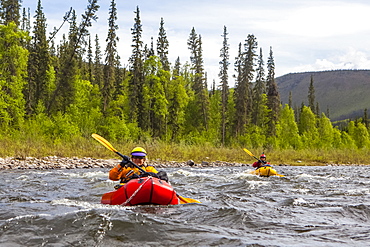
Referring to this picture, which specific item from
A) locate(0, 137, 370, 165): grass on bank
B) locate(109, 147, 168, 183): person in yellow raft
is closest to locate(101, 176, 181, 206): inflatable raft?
locate(109, 147, 168, 183): person in yellow raft

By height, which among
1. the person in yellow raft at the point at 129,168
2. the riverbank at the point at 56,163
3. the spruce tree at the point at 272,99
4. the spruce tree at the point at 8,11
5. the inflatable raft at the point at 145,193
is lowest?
the riverbank at the point at 56,163

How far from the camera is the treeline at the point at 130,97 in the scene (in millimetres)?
27780

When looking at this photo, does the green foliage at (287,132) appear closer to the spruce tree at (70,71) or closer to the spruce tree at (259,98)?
the spruce tree at (259,98)

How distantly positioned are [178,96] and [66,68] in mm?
12382

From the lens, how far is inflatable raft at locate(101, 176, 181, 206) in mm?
7484

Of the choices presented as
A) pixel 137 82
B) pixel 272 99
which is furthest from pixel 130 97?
pixel 272 99

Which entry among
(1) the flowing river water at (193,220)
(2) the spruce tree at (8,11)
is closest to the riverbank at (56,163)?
(1) the flowing river water at (193,220)

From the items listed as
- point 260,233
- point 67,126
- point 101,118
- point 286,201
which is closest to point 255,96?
point 101,118

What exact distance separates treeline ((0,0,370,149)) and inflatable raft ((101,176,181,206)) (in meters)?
19.8

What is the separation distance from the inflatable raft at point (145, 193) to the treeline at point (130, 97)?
1976 centimetres

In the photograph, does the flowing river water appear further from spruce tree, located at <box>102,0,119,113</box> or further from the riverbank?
spruce tree, located at <box>102,0,119,113</box>

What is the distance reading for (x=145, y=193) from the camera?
7.46m

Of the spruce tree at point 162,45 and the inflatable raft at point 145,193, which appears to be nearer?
the inflatable raft at point 145,193

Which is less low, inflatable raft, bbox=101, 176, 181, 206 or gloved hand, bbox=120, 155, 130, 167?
gloved hand, bbox=120, 155, 130, 167
